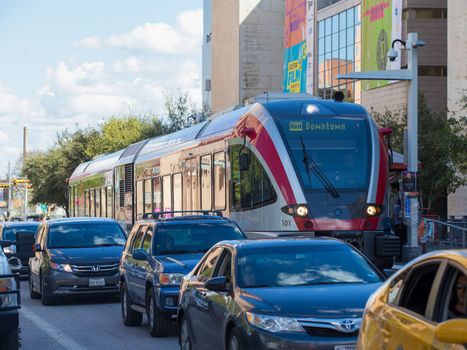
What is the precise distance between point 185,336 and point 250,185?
381 inches

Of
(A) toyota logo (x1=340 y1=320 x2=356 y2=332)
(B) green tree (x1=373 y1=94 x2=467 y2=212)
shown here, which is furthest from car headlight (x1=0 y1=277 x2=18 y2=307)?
(B) green tree (x1=373 y1=94 x2=467 y2=212)

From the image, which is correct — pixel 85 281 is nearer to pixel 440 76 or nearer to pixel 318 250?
pixel 318 250

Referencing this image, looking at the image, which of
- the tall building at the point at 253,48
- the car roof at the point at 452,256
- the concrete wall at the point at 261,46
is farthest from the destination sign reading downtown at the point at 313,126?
the concrete wall at the point at 261,46

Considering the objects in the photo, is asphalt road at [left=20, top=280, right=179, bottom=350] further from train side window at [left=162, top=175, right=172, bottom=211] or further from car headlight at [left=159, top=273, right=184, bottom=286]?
train side window at [left=162, top=175, right=172, bottom=211]

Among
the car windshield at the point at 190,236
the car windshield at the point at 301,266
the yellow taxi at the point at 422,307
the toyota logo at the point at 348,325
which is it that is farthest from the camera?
the car windshield at the point at 190,236

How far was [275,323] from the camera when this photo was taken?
10531 millimetres

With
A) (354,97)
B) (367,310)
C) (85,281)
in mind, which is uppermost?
(354,97)

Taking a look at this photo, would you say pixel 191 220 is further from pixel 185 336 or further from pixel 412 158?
pixel 412 158

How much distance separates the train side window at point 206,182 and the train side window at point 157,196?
15.6 ft

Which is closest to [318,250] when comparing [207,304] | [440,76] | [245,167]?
[207,304]

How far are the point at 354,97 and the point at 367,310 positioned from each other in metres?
70.0

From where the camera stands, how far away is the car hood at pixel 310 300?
10625mm

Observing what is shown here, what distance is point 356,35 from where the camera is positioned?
244ft

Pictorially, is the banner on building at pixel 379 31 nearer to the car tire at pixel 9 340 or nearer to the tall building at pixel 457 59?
the tall building at pixel 457 59
